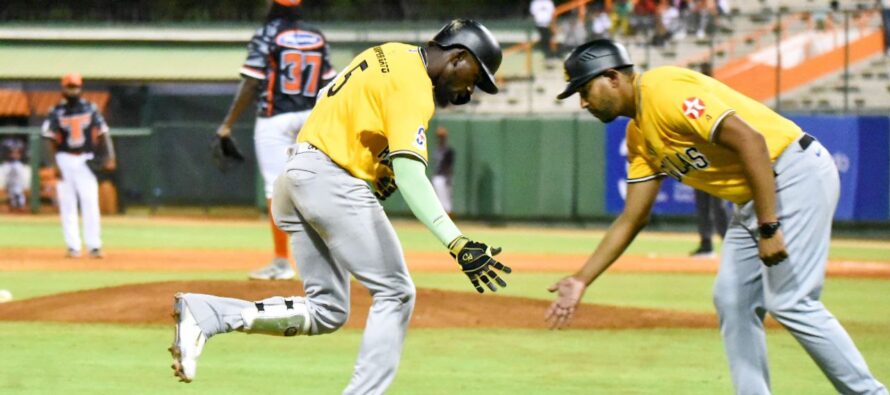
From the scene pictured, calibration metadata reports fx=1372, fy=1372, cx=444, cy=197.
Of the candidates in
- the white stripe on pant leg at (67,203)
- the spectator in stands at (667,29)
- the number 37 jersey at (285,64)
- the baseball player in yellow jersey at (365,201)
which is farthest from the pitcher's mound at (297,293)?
the spectator in stands at (667,29)

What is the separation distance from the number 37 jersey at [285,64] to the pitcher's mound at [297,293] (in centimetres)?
159

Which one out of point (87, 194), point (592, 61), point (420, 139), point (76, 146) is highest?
point (592, 61)

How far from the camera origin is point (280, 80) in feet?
36.9

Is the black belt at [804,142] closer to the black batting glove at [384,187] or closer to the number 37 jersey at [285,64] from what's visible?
the black batting glove at [384,187]

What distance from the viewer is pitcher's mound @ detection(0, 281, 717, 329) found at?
32.2 feet

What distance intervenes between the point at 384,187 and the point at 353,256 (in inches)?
20.5

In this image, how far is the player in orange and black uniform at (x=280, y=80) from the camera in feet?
36.8

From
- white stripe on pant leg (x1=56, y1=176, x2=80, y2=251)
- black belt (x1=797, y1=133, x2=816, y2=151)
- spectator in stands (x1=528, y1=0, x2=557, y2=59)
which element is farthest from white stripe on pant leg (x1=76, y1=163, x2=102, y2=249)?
spectator in stands (x1=528, y1=0, x2=557, y2=59)

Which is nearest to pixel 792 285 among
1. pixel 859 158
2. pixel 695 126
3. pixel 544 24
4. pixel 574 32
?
pixel 695 126

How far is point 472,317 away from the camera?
10.1 metres

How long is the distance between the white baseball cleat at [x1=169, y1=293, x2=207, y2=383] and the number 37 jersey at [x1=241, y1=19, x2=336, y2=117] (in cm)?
548

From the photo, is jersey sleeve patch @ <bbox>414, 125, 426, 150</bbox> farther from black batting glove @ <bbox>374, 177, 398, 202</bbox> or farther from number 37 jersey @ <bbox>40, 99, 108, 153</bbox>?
number 37 jersey @ <bbox>40, 99, 108, 153</bbox>

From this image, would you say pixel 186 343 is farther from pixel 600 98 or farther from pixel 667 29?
pixel 667 29

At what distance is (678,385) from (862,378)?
1.91 meters
